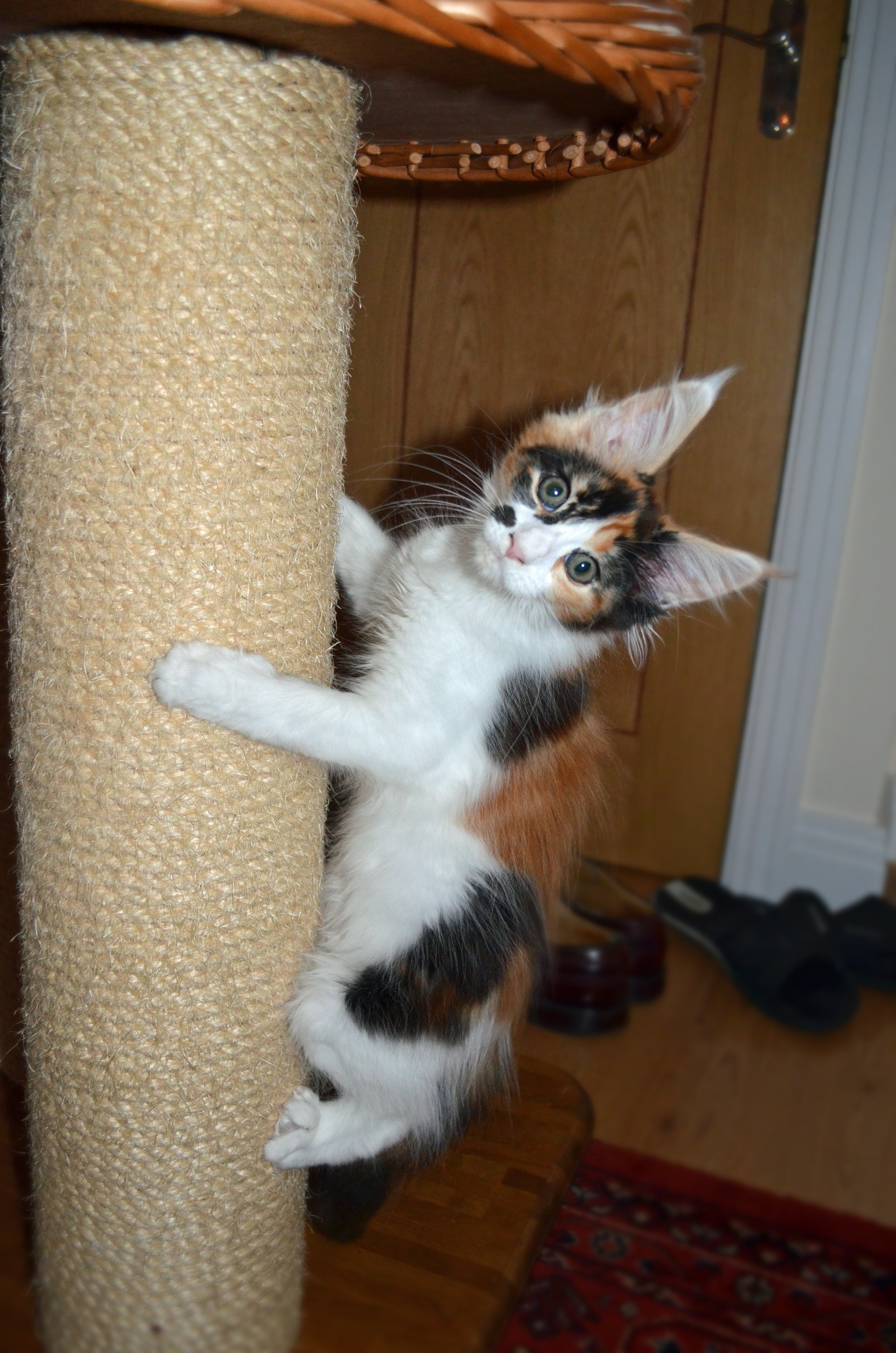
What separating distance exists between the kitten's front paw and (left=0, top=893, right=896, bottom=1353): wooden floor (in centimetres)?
52

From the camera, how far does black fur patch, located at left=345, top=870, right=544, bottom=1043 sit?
87cm

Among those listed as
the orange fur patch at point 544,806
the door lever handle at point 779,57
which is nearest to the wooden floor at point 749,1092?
the orange fur patch at point 544,806

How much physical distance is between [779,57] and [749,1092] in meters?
1.57

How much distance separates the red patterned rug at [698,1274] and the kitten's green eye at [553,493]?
80 cm

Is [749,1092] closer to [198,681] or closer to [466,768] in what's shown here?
[466,768]

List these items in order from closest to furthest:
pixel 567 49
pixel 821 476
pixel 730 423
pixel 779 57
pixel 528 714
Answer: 1. pixel 567 49
2. pixel 528 714
3. pixel 779 57
4. pixel 730 423
5. pixel 821 476

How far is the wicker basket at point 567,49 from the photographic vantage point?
1.76 feet

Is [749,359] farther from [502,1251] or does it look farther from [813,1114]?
[502,1251]

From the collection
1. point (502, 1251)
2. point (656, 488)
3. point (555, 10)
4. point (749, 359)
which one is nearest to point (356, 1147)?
point (502, 1251)

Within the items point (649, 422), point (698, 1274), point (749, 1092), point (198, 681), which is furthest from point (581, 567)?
point (749, 1092)

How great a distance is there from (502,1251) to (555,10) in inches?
34.7

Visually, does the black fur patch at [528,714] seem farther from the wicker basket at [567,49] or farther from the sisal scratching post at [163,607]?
the wicker basket at [567,49]

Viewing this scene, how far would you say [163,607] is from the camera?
69 cm

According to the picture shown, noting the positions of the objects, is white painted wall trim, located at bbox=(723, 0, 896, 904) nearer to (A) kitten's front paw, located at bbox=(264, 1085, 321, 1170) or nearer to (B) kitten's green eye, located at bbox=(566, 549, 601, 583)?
(B) kitten's green eye, located at bbox=(566, 549, 601, 583)
